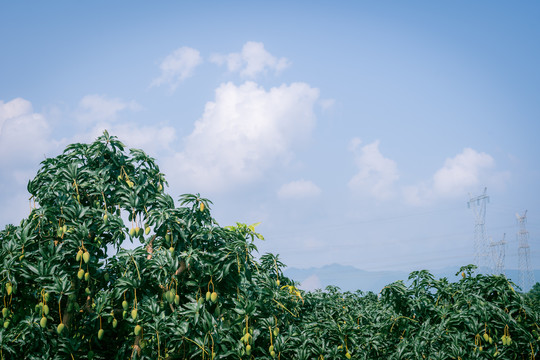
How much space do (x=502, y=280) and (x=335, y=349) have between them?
91.1 inches

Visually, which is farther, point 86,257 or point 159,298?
point 159,298

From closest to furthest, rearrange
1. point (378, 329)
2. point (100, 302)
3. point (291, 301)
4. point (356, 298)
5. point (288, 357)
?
point (100, 302) → point (288, 357) → point (291, 301) → point (378, 329) → point (356, 298)

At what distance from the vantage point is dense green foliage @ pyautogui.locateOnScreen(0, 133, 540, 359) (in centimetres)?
483

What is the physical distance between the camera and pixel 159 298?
17.4ft

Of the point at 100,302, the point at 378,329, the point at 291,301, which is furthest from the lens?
the point at 378,329

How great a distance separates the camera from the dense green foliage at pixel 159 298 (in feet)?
15.8

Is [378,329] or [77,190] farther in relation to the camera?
[378,329]

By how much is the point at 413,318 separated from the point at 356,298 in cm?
412

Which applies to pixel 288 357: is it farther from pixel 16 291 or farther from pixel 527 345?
pixel 16 291

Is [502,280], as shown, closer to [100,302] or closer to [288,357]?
[288,357]

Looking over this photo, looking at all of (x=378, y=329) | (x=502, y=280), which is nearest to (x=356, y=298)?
(x=378, y=329)

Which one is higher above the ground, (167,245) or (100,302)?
(167,245)

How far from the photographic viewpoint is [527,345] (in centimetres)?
527

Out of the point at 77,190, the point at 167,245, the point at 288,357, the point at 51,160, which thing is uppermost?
the point at 51,160
